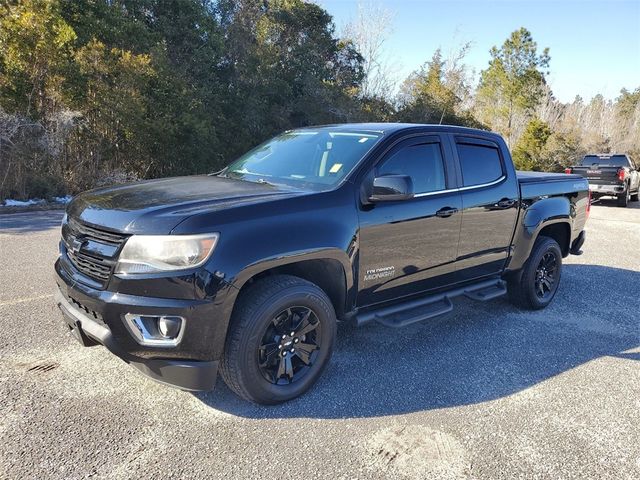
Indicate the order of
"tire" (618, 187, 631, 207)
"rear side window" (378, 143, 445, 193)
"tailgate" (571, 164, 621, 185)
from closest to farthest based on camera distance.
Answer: "rear side window" (378, 143, 445, 193), "tailgate" (571, 164, 621, 185), "tire" (618, 187, 631, 207)

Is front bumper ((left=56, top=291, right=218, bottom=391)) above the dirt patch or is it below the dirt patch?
above

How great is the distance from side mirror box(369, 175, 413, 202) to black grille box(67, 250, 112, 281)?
5.84 ft

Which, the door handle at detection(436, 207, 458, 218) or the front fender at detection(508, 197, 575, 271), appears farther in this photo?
the front fender at detection(508, 197, 575, 271)

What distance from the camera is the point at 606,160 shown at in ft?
52.5

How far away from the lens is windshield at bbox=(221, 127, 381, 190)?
3541 mm

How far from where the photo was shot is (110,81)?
12656 mm

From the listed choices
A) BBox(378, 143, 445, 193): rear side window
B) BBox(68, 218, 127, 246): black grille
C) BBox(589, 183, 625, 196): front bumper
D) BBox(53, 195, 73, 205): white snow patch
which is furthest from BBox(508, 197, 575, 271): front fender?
BBox(589, 183, 625, 196): front bumper

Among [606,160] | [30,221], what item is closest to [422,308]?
[30,221]

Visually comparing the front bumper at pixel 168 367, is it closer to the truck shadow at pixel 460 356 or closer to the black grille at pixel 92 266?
the black grille at pixel 92 266

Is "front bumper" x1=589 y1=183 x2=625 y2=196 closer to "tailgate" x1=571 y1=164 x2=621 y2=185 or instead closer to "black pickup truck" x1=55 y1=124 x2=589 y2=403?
"tailgate" x1=571 y1=164 x2=621 y2=185

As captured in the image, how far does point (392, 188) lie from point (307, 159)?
0.91 meters

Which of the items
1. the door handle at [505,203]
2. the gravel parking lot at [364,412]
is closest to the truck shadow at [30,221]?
the gravel parking lot at [364,412]

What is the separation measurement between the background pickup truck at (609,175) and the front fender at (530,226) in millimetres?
11340

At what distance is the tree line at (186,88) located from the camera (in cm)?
1134
